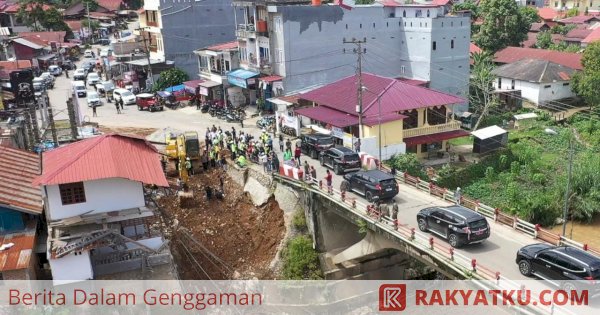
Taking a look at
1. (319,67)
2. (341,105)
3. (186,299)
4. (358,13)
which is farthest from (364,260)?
(358,13)

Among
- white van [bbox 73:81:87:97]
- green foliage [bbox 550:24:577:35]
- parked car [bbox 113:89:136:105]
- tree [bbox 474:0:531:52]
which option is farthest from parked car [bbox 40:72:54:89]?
green foliage [bbox 550:24:577:35]

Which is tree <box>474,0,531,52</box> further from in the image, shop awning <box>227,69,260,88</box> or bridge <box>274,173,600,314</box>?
bridge <box>274,173,600,314</box>

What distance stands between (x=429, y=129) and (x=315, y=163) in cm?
1209

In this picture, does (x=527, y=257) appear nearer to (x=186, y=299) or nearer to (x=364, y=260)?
(x=364, y=260)

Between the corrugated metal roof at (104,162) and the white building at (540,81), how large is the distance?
168 ft

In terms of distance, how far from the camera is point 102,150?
28688 millimetres

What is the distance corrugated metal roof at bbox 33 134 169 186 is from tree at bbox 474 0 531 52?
66479 millimetres

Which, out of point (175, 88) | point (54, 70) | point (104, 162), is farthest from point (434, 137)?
point (54, 70)

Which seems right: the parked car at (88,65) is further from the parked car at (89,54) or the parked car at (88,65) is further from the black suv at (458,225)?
the black suv at (458,225)

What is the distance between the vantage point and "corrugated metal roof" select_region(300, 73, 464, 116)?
139 ft

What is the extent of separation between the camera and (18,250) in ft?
87.2

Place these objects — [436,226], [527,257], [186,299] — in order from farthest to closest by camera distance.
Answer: [186,299]
[436,226]
[527,257]

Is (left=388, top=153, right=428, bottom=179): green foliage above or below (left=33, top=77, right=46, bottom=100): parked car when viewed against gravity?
below

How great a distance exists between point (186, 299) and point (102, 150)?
30.3 ft
